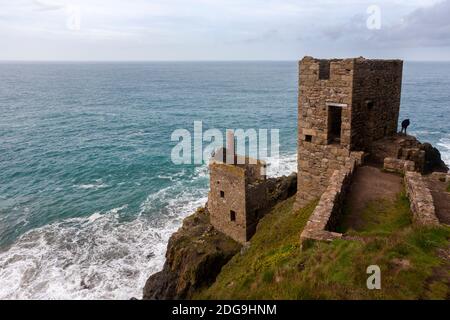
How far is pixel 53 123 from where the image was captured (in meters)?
71.8

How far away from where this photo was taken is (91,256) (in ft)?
94.8

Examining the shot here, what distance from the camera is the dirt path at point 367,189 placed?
13241 mm

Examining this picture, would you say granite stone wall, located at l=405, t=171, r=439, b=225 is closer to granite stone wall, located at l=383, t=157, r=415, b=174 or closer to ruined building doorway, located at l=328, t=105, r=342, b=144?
granite stone wall, located at l=383, t=157, r=415, b=174

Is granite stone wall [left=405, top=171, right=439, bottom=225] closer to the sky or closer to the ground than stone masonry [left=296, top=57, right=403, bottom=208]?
closer to the ground

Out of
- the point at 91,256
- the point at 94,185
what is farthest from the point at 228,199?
the point at 94,185

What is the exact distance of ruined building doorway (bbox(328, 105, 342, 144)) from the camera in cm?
1842

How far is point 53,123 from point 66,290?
5346 centimetres

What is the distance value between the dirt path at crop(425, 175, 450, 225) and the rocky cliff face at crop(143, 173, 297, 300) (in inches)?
480

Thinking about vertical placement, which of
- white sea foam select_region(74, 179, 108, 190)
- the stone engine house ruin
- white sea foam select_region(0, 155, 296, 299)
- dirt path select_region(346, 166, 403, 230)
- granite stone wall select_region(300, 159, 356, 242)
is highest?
the stone engine house ruin

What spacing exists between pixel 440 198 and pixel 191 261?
14.1 meters

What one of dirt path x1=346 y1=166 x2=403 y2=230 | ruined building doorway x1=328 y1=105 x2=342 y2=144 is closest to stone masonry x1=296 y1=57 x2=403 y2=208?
ruined building doorway x1=328 y1=105 x2=342 y2=144

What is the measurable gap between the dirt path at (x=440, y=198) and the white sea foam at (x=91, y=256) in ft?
59.8

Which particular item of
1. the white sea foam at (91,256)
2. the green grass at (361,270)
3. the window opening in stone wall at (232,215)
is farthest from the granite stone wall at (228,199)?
the green grass at (361,270)
